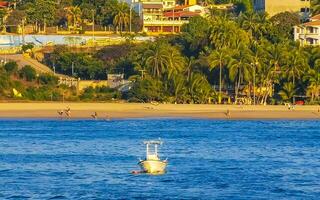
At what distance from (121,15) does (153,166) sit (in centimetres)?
8742

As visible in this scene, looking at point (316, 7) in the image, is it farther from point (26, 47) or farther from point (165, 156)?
point (165, 156)

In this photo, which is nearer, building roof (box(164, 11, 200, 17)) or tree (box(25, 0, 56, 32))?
tree (box(25, 0, 56, 32))

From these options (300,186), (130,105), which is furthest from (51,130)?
(300,186)

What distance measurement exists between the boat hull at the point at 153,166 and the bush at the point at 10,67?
6246cm

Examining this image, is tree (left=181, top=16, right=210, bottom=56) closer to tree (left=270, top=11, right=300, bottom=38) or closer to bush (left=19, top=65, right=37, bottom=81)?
tree (left=270, top=11, right=300, bottom=38)

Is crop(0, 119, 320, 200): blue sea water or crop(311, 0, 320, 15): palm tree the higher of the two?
crop(311, 0, 320, 15): palm tree

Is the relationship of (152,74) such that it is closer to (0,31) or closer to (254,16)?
(254,16)

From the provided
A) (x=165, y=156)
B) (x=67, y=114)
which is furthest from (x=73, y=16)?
(x=165, y=156)

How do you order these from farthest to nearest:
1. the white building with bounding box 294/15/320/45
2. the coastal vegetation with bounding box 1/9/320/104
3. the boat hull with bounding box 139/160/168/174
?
the white building with bounding box 294/15/320/45 → the coastal vegetation with bounding box 1/9/320/104 → the boat hull with bounding box 139/160/168/174

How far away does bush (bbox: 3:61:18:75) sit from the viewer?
402 ft

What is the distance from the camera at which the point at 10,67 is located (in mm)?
123188

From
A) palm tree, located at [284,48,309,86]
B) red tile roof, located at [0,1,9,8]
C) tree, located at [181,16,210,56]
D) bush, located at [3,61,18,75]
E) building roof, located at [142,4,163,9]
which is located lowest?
bush, located at [3,61,18,75]

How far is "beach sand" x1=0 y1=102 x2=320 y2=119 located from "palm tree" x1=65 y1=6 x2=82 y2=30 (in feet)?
142

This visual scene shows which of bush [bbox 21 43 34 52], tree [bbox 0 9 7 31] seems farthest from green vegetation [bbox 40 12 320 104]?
tree [bbox 0 9 7 31]
